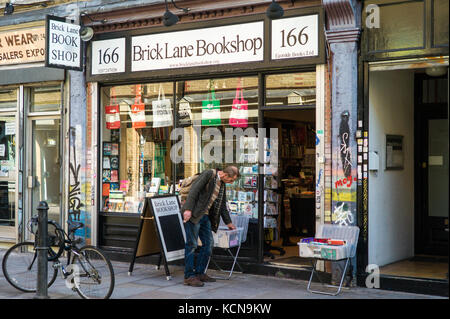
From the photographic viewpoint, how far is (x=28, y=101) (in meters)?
12.4

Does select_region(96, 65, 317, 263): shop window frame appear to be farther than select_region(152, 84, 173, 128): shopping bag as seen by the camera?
No

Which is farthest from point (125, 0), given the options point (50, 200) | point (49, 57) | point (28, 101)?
point (50, 200)

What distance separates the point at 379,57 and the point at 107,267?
15.5 feet

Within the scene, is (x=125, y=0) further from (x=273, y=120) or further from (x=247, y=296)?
(x=247, y=296)

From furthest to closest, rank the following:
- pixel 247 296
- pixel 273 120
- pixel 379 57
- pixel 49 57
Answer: pixel 273 120 → pixel 49 57 → pixel 379 57 → pixel 247 296

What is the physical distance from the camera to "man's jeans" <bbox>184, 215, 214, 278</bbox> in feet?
28.7

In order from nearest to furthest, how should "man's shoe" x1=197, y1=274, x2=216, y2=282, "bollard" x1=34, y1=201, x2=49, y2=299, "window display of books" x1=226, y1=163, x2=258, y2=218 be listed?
1. "bollard" x1=34, y1=201, x2=49, y2=299
2. "man's shoe" x1=197, y1=274, x2=216, y2=282
3. "window display of books" x1=226, y1=163, x2=258, y2=218

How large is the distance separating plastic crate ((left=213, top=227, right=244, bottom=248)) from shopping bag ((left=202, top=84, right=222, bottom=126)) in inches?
81.3

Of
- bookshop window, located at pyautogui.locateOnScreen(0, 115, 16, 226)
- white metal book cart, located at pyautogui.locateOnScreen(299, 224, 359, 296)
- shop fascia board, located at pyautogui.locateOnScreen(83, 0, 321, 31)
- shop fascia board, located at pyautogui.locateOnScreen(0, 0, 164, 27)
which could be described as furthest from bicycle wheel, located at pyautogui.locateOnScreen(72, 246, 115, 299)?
bookshop window, located at pyautogui.locateOnScreen(0, 115, 16, 226)

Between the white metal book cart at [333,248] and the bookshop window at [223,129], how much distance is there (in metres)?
1.67

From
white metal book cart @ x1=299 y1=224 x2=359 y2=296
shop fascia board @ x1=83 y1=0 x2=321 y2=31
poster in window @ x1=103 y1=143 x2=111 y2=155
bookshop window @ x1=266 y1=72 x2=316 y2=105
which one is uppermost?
shop fascia board @ x1=83 y1=0 x2=321 y2=31

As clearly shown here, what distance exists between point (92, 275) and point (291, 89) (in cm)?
418

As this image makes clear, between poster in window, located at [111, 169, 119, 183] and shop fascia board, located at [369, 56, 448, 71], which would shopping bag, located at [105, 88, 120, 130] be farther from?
shop fascia board, located at [369, 56, 448, 71]

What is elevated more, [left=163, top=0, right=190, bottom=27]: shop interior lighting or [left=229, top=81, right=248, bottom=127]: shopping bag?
[left=163, top=0, right=190, bottom=27]: shop interior lighting
